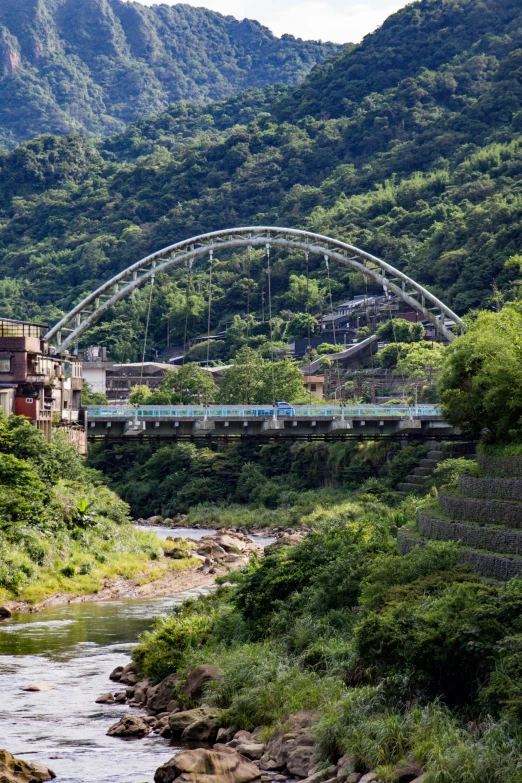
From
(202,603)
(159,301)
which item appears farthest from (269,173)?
(202,603)

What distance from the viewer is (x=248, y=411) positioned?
66.1m

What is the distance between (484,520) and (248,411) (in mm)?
39575

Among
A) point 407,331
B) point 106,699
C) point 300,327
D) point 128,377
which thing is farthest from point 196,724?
point 300,327

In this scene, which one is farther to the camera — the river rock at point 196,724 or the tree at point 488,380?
the tree at point 488,380

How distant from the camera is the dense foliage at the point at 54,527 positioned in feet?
135

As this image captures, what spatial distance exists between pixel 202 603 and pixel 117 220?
4530 inches

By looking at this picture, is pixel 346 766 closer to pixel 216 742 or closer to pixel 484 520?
pixel 216 742

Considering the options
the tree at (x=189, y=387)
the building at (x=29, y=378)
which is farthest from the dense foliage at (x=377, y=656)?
the tree at (x=189, y=387)

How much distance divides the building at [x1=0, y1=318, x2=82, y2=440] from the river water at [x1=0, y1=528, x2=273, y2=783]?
1998 cm

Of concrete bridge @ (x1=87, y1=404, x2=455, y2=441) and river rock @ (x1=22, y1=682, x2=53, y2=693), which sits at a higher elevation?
concrete bridge @ (x1=87, y1=404, x2=455, y2=441)

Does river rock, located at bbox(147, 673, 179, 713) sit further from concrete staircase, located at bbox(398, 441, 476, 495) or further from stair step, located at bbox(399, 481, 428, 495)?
concrete staircase, located at bbox(398, 441, 476, 495)

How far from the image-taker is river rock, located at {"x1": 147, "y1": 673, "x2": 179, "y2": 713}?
980 inches

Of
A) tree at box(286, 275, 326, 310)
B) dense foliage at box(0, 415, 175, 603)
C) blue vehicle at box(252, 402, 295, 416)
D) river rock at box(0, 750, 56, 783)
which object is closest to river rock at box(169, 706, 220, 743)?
river rock at box(0, 750, 56, 783)

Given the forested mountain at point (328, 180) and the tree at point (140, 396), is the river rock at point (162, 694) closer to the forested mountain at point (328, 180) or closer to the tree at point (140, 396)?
the tree at point (140, 396)
